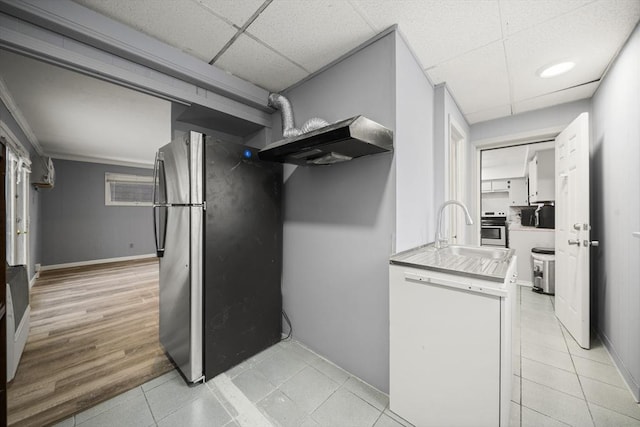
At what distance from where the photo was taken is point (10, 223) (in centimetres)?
293

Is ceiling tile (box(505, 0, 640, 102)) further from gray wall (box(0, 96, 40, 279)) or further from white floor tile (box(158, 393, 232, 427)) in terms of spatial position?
gray wall (box(0, 96, 40, 279))

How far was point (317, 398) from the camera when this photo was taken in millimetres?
1587

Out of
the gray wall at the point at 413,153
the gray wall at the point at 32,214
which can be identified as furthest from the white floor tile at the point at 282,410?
the gray wall at the point at 32,214

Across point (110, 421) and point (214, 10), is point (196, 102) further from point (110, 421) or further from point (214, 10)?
point (110, 421)

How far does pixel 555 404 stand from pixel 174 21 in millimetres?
3526

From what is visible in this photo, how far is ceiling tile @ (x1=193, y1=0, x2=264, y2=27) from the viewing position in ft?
4.57

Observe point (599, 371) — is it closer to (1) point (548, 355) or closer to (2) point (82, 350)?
(1) point (548, 355)

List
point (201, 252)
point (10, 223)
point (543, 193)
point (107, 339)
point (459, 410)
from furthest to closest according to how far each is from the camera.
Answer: point (543, 193) → point (10, 223) → point (107, 339) → point (201, 252) → point (459, 410)

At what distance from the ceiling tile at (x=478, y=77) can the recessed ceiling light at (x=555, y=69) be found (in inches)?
10.1

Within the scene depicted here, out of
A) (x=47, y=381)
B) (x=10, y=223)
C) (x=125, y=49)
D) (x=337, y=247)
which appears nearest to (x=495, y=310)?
(x=337, y=247)

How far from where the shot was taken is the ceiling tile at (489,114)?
2846 millimetres

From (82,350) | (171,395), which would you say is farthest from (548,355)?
(82,350)

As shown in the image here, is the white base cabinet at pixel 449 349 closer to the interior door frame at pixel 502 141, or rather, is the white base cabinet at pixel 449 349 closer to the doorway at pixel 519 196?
the interior door frame at pixel 502 141

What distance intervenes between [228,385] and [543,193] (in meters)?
5.40
